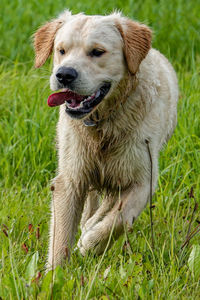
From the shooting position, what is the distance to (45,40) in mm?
4031

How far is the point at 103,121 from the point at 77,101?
280 mm

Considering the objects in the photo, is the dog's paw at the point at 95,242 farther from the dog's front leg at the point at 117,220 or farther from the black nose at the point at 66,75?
the black nose at the point at 66,75

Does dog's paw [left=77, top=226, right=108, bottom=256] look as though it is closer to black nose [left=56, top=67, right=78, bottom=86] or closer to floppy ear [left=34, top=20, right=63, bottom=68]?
black nose [left=56, top=67, right=78, bottom=86]

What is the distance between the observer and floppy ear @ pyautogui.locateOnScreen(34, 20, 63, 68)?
3.96 meters

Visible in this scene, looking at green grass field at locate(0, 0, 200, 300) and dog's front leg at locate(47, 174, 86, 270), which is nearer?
green grass field at locate(0, 0, 200, 300)

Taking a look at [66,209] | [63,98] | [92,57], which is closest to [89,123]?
[63,98]

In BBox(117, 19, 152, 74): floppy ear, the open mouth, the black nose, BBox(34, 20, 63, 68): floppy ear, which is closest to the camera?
the black nose

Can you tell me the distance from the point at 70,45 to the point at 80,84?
0.29 metres

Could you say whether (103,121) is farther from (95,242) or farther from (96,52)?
(95,242)

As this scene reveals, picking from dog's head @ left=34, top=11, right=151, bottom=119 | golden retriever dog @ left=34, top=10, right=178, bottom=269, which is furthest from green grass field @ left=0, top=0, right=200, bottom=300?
dog's head @ left=34, top=11, right=151, bottom=119

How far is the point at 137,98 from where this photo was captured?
3.79m

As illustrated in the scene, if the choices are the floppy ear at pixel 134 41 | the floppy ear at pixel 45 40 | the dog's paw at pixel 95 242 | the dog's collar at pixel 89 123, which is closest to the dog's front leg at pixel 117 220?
the dog's paw at pixel 95 242

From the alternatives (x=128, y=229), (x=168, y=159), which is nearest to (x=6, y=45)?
(x=168, y=159)

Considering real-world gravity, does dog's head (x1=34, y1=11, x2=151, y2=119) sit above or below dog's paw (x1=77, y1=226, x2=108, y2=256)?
above
